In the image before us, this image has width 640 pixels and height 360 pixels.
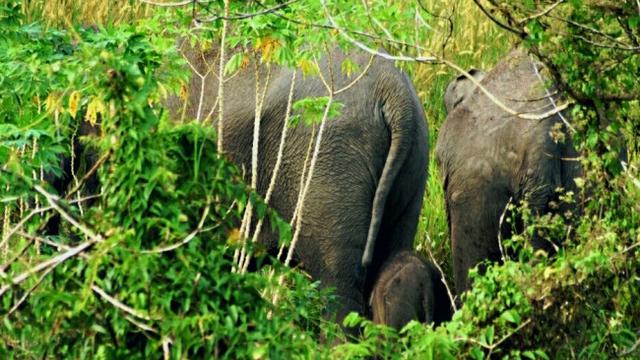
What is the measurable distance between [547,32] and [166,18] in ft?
8.29

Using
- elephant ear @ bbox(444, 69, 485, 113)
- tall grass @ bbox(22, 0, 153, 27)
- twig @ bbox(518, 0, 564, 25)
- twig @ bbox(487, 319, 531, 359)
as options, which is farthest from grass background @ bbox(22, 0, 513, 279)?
twig @ bbox(518, 0, 564, 25)

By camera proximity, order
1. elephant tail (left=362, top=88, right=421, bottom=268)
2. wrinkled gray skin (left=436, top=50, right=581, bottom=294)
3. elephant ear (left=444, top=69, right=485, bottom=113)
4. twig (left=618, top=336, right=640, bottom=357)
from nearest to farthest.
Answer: twig (left=618, top=336, right=640, bottom=357), wrinkled gray skin (left=436, top=50, right=581, bottom=294), elephant tail (left=362, top=88, right=421, bottom=268), elephant ear (left=444, top=69, right=485, bottom=113)

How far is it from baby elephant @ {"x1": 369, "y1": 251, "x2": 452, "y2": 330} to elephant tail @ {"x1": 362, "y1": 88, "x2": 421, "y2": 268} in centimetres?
13

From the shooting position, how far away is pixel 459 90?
8.38 metres

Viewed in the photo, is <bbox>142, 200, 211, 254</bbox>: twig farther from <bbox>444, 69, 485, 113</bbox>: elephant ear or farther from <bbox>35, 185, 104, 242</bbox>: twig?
<bbox>444, 69, 485, 113</bbox>: elephant ear

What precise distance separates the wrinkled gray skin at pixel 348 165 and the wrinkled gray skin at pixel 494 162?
213 mm

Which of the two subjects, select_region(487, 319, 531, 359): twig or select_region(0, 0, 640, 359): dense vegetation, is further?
select_region(487, 319, 531, 359): twig

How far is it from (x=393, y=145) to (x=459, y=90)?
52 cm

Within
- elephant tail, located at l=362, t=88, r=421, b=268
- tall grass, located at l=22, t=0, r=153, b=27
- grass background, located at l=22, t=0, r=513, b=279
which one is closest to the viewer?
elephant tail, located at l=362, t=88, r=421, b=268

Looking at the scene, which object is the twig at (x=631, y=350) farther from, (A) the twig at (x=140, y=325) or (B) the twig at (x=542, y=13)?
(A) the twig at (x=140, y=325)

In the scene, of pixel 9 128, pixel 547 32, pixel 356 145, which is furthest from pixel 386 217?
pixel 547 32

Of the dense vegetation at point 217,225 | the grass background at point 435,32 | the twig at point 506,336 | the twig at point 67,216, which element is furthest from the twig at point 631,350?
the grass background at point 435,32

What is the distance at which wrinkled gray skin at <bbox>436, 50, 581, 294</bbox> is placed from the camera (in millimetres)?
7773

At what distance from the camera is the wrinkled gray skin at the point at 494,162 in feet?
25.5
